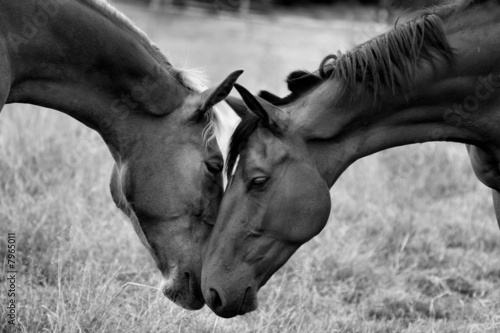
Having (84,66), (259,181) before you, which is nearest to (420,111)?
(259,181)

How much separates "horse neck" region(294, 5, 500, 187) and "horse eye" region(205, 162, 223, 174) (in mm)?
444

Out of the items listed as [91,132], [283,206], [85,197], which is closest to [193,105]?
[283,206]

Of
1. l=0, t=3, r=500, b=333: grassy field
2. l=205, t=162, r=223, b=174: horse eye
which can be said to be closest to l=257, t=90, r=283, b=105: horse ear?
l=205, t=162, r=223, b=174: horse eye

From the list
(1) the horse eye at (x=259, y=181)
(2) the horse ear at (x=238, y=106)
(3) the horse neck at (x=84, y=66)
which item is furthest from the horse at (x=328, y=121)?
(3) the horse neck at (x=84, y=66)

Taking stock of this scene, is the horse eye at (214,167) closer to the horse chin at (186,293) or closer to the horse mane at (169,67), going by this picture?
the horse mane at (169,67)

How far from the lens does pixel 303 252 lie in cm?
524

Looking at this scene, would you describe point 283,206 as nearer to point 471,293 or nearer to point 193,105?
point 193,105

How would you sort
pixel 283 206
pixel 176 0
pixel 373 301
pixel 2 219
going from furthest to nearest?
pixel 176 0 < pixel 2 219 < pixel 373 301 < pixel 283 206

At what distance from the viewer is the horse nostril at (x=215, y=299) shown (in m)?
3.47

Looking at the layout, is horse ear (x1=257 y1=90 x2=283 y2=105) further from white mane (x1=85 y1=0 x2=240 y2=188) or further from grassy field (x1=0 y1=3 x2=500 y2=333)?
grassy field (x1=0 y1=3 x2=500 y2=333)

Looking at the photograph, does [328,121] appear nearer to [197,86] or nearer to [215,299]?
[197,86]

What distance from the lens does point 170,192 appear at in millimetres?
3645

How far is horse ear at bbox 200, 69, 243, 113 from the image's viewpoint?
3471 mm

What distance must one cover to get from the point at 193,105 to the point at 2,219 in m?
2.07
